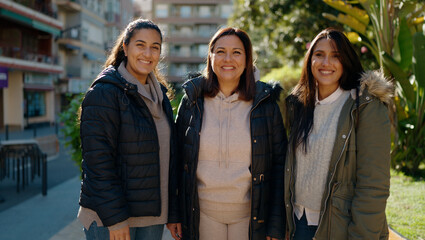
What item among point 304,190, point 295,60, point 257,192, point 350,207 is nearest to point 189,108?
point 257,192

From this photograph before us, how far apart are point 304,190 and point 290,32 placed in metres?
11.5

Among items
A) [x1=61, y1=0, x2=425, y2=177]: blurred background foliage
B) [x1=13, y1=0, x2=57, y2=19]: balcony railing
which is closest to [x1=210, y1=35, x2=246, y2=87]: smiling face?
[x1=61, y1=0, x2=425, y2=177]: blurred background foliage

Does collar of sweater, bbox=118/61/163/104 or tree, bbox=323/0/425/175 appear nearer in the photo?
collar of sweater, bbox=118/61/163/104

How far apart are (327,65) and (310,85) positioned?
9.3 inches

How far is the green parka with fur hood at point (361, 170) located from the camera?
2.25m

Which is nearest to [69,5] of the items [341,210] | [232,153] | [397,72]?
[397,72]

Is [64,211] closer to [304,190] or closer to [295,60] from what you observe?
[304,190]

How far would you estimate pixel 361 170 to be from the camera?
229 cm

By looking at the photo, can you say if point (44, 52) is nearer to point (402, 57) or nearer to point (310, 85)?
point (402, 57)

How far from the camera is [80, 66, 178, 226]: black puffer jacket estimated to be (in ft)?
7.84

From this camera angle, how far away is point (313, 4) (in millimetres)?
12094

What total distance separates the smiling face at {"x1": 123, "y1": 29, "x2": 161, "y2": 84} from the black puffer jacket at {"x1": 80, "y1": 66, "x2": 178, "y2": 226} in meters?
0.17

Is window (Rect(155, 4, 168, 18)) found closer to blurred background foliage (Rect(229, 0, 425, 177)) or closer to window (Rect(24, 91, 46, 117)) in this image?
window (Rect(24, 91, 46, 117))

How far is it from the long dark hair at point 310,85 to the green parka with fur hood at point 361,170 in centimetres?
13
